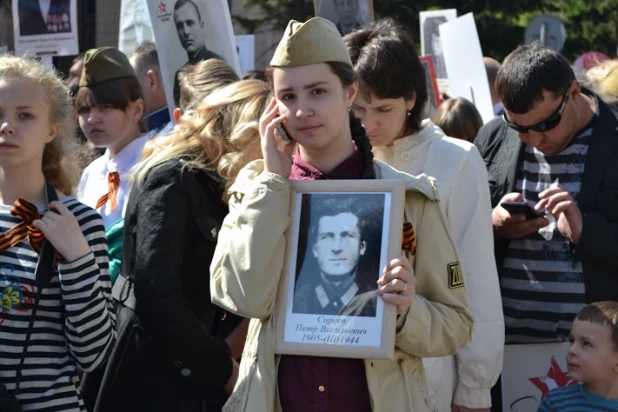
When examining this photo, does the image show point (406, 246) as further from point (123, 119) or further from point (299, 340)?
point (123, 119)

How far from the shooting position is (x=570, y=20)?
2795 centimetres

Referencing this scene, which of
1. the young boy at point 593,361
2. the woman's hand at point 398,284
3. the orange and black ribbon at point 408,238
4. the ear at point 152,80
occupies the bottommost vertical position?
the young boy at point 593,361

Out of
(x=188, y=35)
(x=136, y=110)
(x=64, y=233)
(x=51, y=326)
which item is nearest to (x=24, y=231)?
(x=64, y=233)

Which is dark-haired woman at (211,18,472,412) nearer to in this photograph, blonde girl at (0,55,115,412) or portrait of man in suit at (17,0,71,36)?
blonde girl at (0,55,115,412)

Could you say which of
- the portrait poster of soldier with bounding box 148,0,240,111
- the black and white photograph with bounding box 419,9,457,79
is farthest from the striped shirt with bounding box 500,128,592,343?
the black and white photograph with bounding box 419,9,457,79

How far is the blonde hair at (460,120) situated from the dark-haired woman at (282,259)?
373cm

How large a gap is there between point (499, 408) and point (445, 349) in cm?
179

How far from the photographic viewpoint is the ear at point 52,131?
12.5 ft

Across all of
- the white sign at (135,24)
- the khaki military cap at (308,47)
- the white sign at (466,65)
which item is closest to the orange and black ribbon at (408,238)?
the khaki military cap at (308,47)

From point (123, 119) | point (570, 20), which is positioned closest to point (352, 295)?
point (123, 119)

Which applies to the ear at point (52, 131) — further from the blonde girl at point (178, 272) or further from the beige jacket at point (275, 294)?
the beige jacket at point (275, 294)

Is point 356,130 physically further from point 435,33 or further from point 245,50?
point 435,33

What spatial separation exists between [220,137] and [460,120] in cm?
325

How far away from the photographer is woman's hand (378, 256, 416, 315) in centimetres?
305
